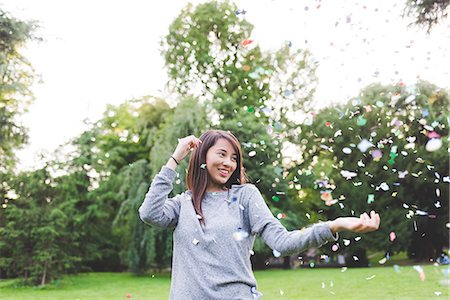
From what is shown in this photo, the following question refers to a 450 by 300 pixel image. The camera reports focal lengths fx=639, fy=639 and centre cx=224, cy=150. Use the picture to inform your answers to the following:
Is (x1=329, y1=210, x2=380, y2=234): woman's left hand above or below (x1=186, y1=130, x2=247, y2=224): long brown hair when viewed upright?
below

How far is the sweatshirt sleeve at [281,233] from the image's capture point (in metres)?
1.98

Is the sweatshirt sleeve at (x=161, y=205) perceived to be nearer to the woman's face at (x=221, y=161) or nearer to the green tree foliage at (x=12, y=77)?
the woman's face at (x=221, y=161)

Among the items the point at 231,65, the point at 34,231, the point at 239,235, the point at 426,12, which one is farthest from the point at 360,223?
the point at 231,65

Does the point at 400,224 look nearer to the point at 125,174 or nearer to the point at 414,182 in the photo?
the point at 414,182

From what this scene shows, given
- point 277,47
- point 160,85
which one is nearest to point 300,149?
point 277,47

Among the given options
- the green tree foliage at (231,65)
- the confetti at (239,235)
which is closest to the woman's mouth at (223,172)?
the confetti at (239,235)

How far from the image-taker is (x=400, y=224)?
1970 centimetres

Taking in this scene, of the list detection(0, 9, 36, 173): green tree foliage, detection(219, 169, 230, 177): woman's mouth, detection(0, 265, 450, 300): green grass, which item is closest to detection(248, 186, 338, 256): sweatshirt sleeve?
detection(219, 169, 230, 177): woman's mouth

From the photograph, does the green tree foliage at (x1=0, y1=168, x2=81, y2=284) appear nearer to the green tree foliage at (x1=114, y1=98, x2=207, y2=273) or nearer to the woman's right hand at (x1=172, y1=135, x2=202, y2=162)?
the green tree foliage at (x1=114, y1=98, x2=207, y2=273)

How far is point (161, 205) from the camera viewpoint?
7.47 feet

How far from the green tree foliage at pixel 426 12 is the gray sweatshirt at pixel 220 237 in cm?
865

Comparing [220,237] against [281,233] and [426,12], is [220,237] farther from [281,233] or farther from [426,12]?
[426,12]

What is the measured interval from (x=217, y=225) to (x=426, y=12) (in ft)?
29.3

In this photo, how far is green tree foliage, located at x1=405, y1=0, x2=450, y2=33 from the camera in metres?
10.1
